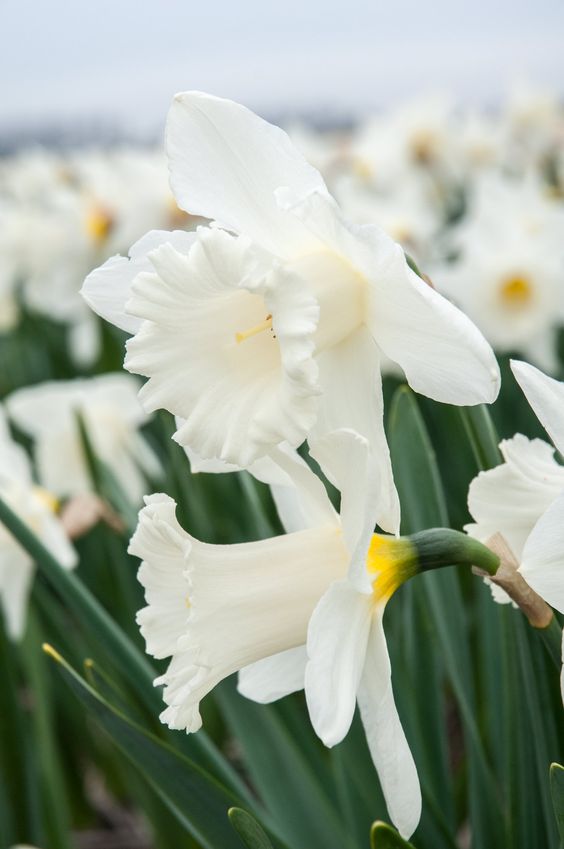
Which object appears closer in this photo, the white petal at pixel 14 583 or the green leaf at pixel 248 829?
the green leaf at pixel 248 829

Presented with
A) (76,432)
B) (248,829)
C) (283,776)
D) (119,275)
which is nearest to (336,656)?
(248,829)

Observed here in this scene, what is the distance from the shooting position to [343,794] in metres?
1.00

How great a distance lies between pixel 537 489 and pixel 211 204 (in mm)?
289

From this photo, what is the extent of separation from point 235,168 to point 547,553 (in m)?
0.30

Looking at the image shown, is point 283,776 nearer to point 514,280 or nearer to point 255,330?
point 255,330

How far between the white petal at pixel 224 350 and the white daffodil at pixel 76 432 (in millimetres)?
1052

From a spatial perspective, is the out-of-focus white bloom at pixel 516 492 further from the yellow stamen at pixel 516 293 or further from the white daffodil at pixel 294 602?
the yellow stamen at pixel 516 293

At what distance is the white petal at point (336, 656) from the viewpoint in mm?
568

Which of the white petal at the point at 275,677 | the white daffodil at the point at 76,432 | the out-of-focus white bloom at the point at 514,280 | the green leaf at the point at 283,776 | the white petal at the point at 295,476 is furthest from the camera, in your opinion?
the out-of-focus white bloom at the point at 514,280

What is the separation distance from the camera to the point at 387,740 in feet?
2.07

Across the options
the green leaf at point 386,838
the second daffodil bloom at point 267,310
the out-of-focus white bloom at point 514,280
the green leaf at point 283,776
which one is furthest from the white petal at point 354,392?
the out-of-focus white bloom at point 514,280

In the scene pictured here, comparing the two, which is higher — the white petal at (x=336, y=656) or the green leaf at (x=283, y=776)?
the white petal at (x=336, y=656)

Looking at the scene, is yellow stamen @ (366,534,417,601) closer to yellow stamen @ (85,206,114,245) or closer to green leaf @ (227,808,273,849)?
green leaf @ (227,808,273,849)

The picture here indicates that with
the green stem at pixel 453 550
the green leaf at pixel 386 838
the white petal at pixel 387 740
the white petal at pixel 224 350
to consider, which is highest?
the white petal at pixel 224 350
